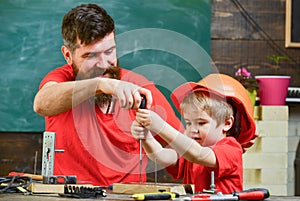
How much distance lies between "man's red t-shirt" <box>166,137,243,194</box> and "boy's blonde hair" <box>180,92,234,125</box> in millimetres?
97

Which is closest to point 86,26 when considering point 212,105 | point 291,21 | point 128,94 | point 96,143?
point 96,143

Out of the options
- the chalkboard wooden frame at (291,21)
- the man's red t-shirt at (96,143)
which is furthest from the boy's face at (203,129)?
the chalkboard wooden frame at (291,21)

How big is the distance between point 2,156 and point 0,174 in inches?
3.5

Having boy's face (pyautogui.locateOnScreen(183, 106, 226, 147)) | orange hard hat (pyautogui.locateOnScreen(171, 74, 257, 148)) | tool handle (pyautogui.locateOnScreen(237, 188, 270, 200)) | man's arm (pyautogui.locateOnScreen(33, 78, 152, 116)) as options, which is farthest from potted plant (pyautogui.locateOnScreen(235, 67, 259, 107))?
tool handle (pyautogui.locateOnScreen(237, 188, 270, 200))

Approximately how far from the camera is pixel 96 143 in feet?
7.05

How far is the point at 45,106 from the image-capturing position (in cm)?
208

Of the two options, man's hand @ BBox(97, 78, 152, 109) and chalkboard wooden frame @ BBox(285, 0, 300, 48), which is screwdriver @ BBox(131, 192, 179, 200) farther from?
chalkboard wooden frame @ BBox(285, 0, 300, 48)

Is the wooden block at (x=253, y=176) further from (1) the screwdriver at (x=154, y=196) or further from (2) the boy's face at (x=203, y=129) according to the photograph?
(1) the screwdriver at (x=154, y=196)

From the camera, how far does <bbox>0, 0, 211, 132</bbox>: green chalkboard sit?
3182 millimetres

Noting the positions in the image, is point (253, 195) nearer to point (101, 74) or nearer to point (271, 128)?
point (101, 74)

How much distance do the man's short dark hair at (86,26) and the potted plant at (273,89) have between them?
103 cm

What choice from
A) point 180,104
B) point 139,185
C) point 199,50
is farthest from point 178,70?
point 139,185

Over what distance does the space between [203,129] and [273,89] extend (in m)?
1.16

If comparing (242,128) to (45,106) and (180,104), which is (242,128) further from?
(45,106)
